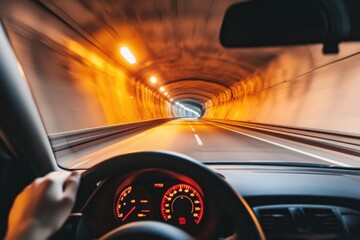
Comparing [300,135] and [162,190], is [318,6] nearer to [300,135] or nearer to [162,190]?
[162,190]

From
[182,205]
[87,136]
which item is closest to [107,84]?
[87,136]

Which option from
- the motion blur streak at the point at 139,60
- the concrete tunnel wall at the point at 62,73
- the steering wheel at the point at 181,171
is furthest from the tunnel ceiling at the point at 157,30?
the steering wheel at the point at 181,171

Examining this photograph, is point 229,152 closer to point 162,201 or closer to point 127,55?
point 162,201

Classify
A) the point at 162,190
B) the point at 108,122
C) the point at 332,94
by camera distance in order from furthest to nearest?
the point at 108,122 → the point at 332,94 → the point at 162,190

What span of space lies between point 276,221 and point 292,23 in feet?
6.05

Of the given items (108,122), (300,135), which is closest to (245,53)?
(300,135)

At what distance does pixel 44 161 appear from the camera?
2.94 meters

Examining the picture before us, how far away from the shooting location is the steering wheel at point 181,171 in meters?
1.56

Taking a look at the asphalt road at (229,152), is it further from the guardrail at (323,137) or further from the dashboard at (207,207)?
the dashboard at (207,207)

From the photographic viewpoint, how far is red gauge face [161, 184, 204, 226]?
2.47 metres

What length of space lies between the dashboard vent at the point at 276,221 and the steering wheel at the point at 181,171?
875mm

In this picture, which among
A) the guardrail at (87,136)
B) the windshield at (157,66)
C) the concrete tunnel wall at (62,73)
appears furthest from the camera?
the windshield at (157,66)

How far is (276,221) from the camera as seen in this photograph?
242cm

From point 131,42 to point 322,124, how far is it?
762cm
